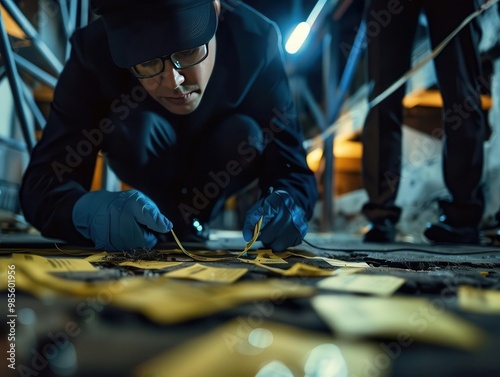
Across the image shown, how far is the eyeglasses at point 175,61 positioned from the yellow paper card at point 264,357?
657 millimetres

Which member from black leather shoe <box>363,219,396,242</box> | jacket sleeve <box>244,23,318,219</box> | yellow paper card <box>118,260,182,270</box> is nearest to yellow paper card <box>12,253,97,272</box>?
yellow paper card <box>118,260,182,270</box>

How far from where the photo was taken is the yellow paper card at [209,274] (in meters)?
0.51

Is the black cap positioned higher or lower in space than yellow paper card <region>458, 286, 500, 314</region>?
higher

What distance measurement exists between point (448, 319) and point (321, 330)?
4.6 inches

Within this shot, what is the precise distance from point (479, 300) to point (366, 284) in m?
0.12

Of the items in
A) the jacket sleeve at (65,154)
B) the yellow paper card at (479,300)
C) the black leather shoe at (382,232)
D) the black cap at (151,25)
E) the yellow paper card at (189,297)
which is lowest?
the black leather shoe at (382,232)

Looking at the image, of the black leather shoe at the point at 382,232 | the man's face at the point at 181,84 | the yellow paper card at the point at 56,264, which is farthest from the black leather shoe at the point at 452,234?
the yellow paper card at the point at 56,264

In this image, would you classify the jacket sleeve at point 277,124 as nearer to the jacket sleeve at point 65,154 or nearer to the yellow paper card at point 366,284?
the jacket sleeve at point 65,154

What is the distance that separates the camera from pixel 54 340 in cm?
31

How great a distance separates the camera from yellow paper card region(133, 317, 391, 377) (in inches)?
10.9

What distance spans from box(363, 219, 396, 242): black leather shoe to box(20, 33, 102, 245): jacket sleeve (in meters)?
1.00

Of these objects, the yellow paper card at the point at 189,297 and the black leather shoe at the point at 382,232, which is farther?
the black leather shoe at the point at 382,232

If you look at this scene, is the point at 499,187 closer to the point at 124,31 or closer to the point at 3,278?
the point at 124,31

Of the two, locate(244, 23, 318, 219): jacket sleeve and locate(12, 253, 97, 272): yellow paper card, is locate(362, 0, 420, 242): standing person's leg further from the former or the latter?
locate(12, 253, 97, 272): yellow paper card
